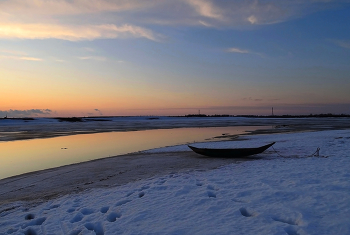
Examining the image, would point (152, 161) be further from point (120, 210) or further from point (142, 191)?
point (120, 210)

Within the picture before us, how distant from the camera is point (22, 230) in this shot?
A: 5.64 m

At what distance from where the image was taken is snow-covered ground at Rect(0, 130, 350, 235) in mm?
4988

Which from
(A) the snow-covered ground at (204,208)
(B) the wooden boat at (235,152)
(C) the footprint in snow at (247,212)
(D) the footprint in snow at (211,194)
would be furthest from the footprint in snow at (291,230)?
(B) the wooden boat at (235,152)

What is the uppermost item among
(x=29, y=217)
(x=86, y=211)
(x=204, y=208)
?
(x=204, y=208)

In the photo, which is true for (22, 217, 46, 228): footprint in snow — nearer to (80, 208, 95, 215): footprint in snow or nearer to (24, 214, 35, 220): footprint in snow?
(24, 214, 35, 220): footprint in snow

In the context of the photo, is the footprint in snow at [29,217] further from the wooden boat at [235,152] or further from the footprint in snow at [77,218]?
the wooden boat at [235,152]

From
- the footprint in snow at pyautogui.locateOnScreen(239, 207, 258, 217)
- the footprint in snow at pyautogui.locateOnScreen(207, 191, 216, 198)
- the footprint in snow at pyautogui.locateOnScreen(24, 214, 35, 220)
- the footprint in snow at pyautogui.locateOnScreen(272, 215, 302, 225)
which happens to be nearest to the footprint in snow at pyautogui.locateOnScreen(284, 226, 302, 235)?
the footprint in snow at pyautogui.locateOnScreen(272, 215, 302, 225)

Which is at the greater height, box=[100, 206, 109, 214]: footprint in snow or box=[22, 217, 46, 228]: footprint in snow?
box=[100, 206, 109, 214]: footprint in snow

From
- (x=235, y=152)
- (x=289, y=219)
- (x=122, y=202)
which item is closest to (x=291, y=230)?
(x=289, y=219)

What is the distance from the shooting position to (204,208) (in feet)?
19.4

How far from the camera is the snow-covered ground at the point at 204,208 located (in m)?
4.99

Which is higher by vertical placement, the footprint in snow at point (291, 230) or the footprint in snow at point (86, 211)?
the footprint in snow at point (291, 230)

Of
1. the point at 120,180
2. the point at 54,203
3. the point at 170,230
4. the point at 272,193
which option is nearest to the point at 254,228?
the point at 170,230

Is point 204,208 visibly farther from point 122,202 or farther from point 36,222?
point 36,222
